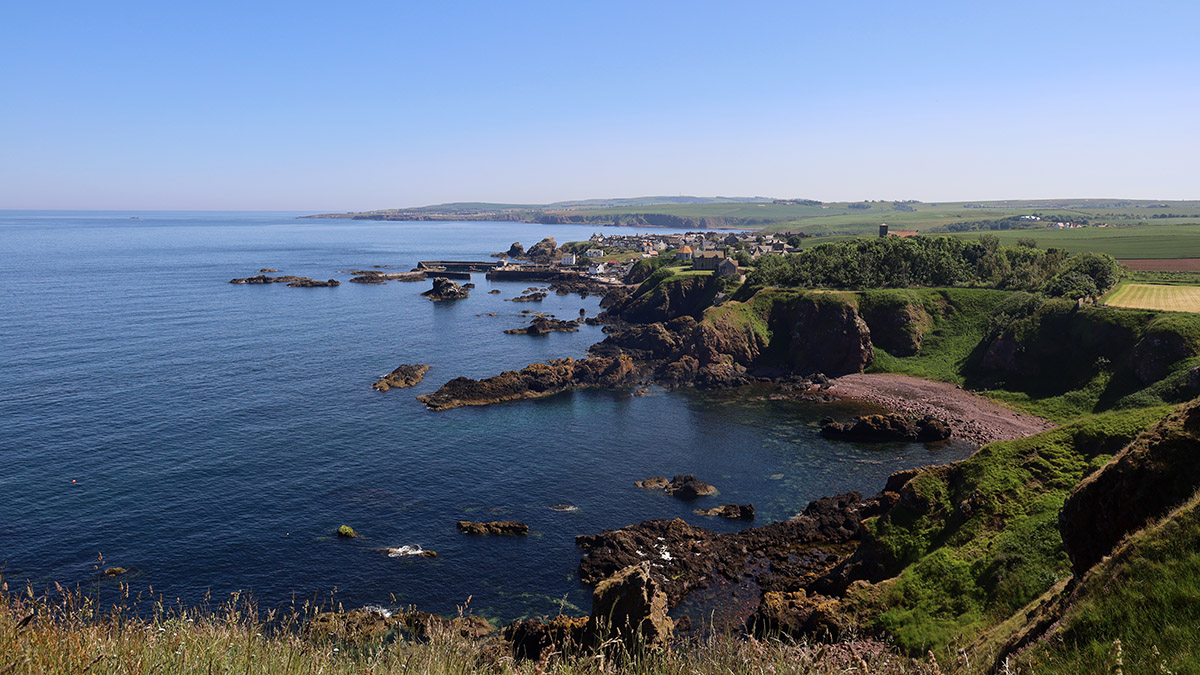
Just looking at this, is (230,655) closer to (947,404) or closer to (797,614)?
(797,614)

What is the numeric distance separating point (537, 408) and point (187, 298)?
120 meters

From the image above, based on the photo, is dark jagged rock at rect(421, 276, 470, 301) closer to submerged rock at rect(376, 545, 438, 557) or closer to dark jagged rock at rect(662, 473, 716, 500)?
dark jagged rock at rect(662, 473, 716, 500)

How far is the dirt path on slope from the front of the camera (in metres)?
74.7

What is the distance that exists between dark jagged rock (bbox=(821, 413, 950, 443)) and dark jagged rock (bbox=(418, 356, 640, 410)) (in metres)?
34.9

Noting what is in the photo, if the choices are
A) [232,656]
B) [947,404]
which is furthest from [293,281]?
[232,656]

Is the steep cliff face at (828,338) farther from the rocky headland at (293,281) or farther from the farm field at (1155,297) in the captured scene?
the rocky headland at (293,281)

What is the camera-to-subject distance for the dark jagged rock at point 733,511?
2207 inches

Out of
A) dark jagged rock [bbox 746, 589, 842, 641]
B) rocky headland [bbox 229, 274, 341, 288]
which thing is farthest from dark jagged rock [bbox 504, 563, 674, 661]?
rocky headland [bbox 229, 274, 341, 288]

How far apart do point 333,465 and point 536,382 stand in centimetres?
3436

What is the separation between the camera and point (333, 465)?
64.9 meters

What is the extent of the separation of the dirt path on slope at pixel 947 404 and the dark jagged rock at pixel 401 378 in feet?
201

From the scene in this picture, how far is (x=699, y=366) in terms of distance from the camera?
10419cm

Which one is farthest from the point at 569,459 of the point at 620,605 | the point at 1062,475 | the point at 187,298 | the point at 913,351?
the point at 187,298

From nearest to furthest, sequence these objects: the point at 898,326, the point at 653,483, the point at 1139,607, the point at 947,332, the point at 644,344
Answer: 1. the point at 1139,607
2. the point at 653,483
3. the point at 898,326
4. the point at 947,332
5. the point at 644,344
